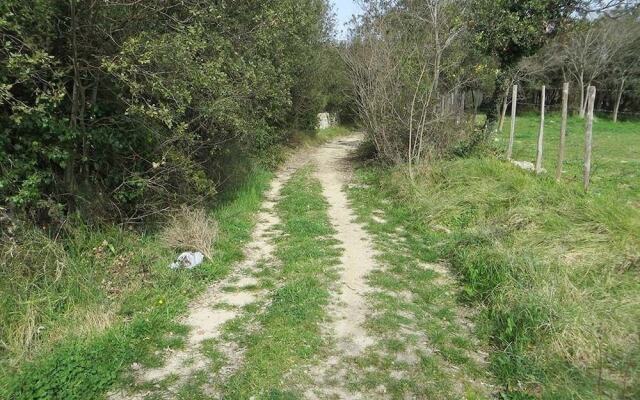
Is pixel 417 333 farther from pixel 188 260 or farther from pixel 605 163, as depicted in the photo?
pixel 605 163

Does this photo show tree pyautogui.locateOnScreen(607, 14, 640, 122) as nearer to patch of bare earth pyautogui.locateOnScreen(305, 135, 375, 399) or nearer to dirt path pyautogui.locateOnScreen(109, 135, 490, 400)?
patch of bare earth pyautogui.locateOnScreen(305, 135, 375, 399)

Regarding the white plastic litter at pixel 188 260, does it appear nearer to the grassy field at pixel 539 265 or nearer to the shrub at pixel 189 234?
the shrub at pixel 189 234

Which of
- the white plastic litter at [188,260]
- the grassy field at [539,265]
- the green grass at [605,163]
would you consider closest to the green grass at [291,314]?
the white plastic litter at [188,260]

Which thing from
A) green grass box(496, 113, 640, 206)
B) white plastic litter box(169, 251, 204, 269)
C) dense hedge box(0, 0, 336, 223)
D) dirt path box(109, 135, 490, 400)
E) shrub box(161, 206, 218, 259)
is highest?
dense hedge box(0, 0, 336, 223)

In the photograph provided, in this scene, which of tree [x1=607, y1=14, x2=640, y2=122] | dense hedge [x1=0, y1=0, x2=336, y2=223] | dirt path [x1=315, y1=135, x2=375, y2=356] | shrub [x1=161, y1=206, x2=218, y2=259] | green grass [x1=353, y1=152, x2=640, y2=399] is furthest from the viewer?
tree [x1=607, y1=14, x2=640, y2=122]

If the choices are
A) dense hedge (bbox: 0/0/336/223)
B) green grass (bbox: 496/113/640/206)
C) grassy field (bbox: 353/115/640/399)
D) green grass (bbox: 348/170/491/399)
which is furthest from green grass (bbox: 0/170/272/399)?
green grass (bbox: 496/113/640/206)

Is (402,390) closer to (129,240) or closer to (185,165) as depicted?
(129,240)

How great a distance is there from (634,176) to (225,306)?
10.3 meters

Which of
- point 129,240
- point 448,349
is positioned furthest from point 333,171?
point 448,349

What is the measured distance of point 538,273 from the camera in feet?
15.8

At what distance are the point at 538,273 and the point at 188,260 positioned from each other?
4.34 metres

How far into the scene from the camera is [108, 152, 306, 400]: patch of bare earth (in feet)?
12.1

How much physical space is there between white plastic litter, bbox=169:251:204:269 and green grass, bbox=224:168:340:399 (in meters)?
1.10

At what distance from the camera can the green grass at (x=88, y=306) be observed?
12.0 feet
